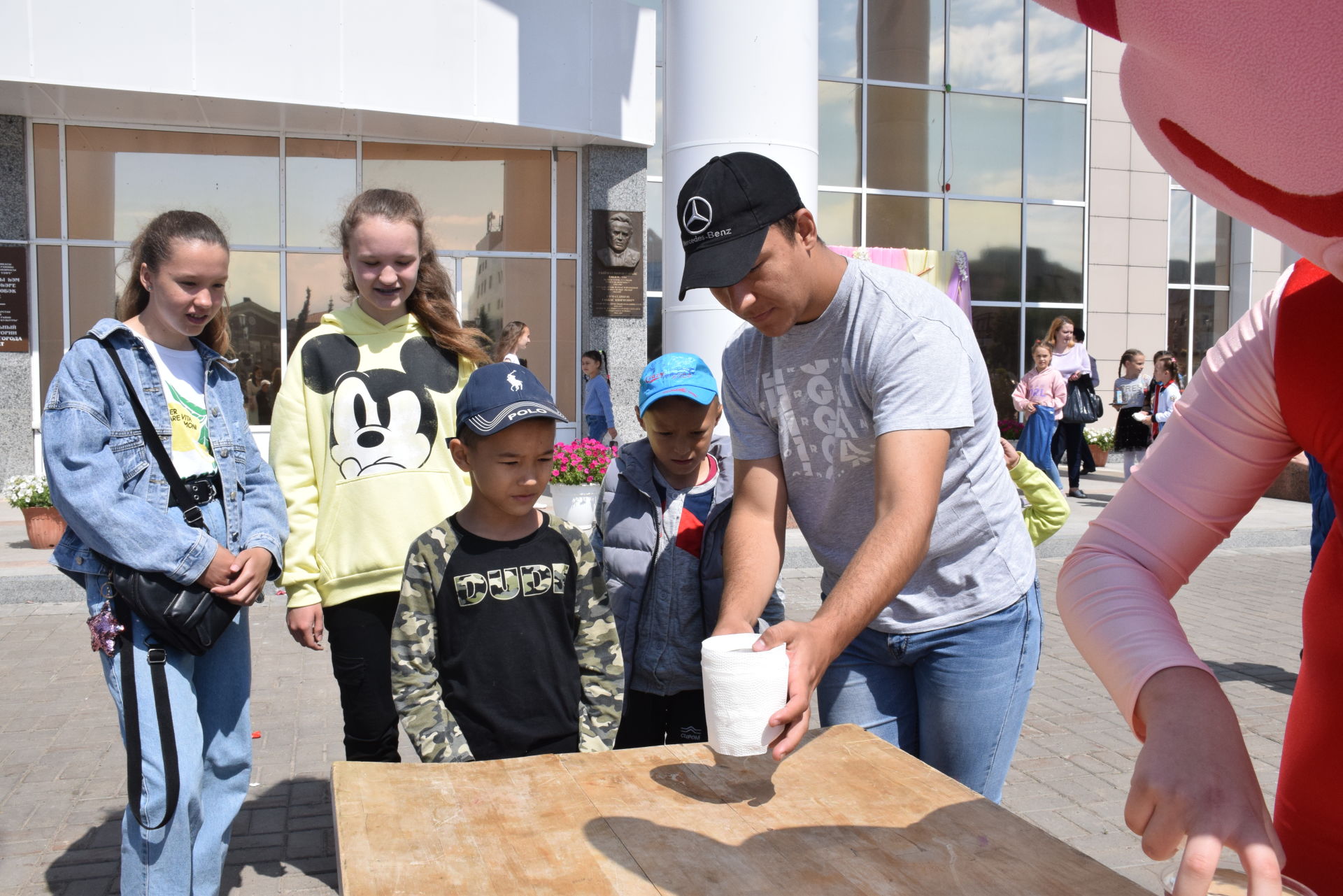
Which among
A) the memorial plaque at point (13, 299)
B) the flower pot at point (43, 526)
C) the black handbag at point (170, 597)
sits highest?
the memorial plaque at point (13, 299)

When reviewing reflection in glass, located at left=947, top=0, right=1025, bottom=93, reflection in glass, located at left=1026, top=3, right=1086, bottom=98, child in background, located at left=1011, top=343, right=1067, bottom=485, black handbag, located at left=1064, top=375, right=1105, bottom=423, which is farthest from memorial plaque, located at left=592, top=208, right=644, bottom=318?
reflection in glass, located at left=1026, top=3, right=1086, bottom=98

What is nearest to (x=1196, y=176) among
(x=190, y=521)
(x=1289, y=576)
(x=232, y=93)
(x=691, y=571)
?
(x=691, y=571)

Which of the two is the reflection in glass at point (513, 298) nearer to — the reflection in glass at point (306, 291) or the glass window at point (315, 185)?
the reflection in glass at point (306, 291)

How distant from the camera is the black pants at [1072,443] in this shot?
13.0 metres

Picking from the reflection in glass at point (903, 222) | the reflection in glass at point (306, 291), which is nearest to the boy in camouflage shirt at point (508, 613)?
the reflection in glass at point (306, 291)

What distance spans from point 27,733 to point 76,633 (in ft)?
6.45

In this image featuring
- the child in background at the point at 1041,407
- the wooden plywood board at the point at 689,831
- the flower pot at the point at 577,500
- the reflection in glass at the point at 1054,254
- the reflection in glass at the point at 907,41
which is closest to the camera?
the wooden plywood board at the point at 689,831

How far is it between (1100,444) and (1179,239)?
4491 millimetres

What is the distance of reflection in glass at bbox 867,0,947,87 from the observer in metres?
16.8

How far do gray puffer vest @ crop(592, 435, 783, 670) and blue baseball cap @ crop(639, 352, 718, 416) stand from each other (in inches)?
8.6

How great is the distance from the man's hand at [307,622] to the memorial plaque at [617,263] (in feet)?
35.0

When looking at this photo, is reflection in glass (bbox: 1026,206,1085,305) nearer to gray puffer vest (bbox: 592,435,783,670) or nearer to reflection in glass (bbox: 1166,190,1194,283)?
reflection in glass (bbox: 1166,190,1194,283)

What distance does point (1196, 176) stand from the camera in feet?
3.02

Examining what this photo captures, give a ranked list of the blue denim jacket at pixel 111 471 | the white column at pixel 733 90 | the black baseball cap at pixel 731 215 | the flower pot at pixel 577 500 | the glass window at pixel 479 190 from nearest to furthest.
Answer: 1. the black baseball cap at pixel 731 215
2. the blue denim jacket at pixel 111 471
3. the white column at pixel 733 90
4. the flower pot at pixel 577 500
5. the glass window at pixel 479 190
